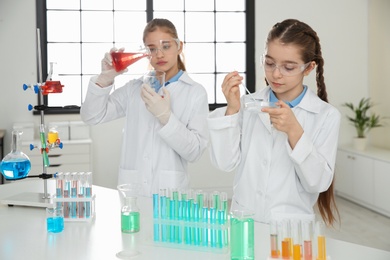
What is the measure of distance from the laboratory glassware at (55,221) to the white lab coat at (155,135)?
0.69 metres

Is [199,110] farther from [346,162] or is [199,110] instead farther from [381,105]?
[381,105]

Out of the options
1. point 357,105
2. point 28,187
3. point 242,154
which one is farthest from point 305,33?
point 357,105

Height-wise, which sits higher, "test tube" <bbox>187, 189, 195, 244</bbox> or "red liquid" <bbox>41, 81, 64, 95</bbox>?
"red liquid" <bbox>41, 81, 64, 95</bbox>

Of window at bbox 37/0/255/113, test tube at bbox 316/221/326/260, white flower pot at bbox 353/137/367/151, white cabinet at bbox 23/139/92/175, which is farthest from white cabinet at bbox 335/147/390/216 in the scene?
test tube at bbox 316/221/326/260

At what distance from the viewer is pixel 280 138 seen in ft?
7.16

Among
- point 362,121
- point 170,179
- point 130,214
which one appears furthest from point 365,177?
point 130,214

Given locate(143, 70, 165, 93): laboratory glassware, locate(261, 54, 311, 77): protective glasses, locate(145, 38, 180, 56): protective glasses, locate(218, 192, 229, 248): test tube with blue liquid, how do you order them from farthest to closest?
locate(145, 38, 180, 56): protective glasses
locate(143, 70, 165, 93): laboratory glassware
locate(261, 54, 311, 77): protective glasses
locate(218, 192, 229, 248): test tube with blue liquid

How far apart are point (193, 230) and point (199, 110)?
1085 mm

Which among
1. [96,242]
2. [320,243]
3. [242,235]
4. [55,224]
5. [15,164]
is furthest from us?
[15,164]

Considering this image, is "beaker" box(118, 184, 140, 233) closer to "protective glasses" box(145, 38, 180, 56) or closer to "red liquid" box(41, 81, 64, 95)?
"red liquid" box(41, 81, 64, 95)

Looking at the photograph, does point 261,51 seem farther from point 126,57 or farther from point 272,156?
point 272,156

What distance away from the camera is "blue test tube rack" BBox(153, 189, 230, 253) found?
174cm

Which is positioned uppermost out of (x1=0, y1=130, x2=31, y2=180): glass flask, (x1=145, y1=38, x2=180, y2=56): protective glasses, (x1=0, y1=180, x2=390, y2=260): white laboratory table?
(x1=145, y1=38, x2=180, y2=56): protective glasses

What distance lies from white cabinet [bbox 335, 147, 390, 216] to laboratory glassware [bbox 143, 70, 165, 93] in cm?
339
